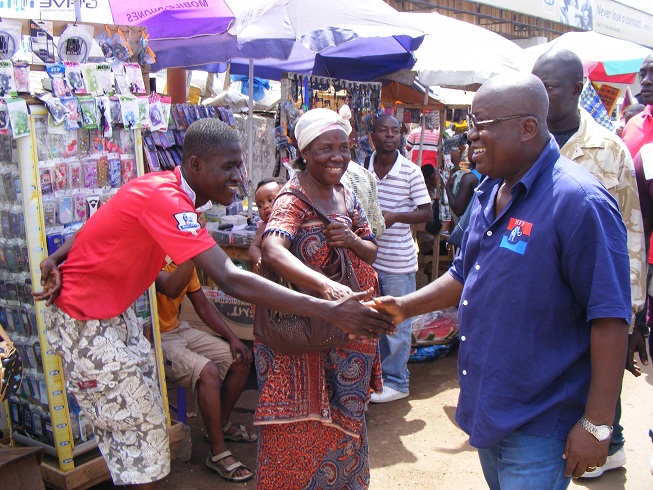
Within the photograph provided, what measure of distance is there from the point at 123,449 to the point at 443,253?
5.63 m

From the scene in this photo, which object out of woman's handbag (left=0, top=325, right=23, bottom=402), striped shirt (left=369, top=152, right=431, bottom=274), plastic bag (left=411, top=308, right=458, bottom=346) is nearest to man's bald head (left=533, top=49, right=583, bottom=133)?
striped shirt (left=369, top=152, right=431, bottom=274)

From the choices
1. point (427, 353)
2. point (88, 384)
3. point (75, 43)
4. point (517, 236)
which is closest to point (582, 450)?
point (517, 236)

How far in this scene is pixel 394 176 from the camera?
4.97m

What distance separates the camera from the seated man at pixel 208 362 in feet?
12.3

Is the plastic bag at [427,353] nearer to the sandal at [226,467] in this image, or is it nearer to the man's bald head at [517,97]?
the sandal at [226,467]

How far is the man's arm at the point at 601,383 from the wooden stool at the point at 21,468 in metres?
2.48

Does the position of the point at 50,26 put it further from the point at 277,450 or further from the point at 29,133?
the point at 277,450

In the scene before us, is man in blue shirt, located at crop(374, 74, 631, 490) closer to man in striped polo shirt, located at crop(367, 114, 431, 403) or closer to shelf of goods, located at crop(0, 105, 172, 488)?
shelf of goods, located at crop(0, 105, 172, 488)

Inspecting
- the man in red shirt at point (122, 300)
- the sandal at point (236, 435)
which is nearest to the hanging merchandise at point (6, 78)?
the man in red shirt at point (122, 300)

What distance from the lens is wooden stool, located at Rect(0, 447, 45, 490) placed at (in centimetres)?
298

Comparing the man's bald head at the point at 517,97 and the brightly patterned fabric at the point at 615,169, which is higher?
the man's bald head at the point at 517,97

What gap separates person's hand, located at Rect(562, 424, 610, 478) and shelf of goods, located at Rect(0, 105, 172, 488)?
242cm

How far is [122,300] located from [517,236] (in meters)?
1.72

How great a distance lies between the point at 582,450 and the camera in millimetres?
1870
